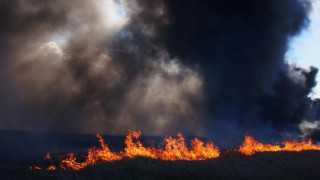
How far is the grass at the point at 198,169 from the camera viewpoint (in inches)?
693

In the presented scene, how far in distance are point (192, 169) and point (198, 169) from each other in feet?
1.85

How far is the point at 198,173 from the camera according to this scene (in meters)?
21.0

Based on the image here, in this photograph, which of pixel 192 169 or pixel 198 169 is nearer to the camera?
pixel 192 169

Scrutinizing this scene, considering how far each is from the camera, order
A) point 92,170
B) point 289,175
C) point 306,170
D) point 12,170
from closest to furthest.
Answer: point 12,170 < point 92,170 < point 289,175 < point 306,170

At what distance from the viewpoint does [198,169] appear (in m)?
21.9

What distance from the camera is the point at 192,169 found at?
2155cm

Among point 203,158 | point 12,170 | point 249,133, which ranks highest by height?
point 249,133

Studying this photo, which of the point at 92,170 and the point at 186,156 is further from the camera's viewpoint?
the point at 186,156

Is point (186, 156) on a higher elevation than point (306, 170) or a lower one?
higher

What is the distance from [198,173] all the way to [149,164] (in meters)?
3.45

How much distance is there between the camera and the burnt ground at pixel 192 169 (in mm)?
17656

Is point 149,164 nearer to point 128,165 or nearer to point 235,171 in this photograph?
point 128,165

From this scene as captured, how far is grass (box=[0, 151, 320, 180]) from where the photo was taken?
57.7 feet

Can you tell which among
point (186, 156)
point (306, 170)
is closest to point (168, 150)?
point (186, 156)
